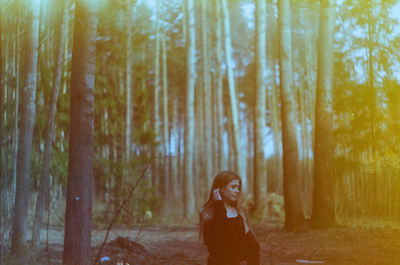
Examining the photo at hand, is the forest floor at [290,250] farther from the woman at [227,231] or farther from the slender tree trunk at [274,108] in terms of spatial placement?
the slender tree trunk at [274,108]

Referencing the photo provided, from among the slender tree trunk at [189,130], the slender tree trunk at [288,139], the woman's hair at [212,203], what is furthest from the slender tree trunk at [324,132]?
the slender tree trunk at [189,130]

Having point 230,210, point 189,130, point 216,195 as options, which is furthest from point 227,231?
point 189,130

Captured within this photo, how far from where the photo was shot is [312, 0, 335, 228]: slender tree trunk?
1002 cm

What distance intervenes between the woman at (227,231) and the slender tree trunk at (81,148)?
1.51 m

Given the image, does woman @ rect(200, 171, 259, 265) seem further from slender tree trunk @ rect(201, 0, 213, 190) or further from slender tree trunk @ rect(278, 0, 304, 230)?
slender tree trunk @ rect(201, 0, 213, 190)

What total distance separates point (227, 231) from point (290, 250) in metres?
4.67

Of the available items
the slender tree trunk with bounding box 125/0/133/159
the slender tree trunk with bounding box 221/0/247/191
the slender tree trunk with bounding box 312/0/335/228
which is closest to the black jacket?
the slender tree trunk with bounding box 312/0/335/228

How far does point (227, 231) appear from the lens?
406 centimetres

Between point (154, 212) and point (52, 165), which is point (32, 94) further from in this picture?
point (154, 212)

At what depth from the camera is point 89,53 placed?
5258mm

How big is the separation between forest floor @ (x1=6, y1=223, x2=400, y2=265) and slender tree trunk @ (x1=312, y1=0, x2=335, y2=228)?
0.44 m

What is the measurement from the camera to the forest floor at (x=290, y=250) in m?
7.25

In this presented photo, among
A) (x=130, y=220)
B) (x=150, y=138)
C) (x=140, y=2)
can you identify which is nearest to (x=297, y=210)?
(x=130, y=220)

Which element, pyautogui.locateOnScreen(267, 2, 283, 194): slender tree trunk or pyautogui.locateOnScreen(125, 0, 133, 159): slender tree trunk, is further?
pyautogui.locateOnScreen(267, 2, 283, 194): slender tree trunk
